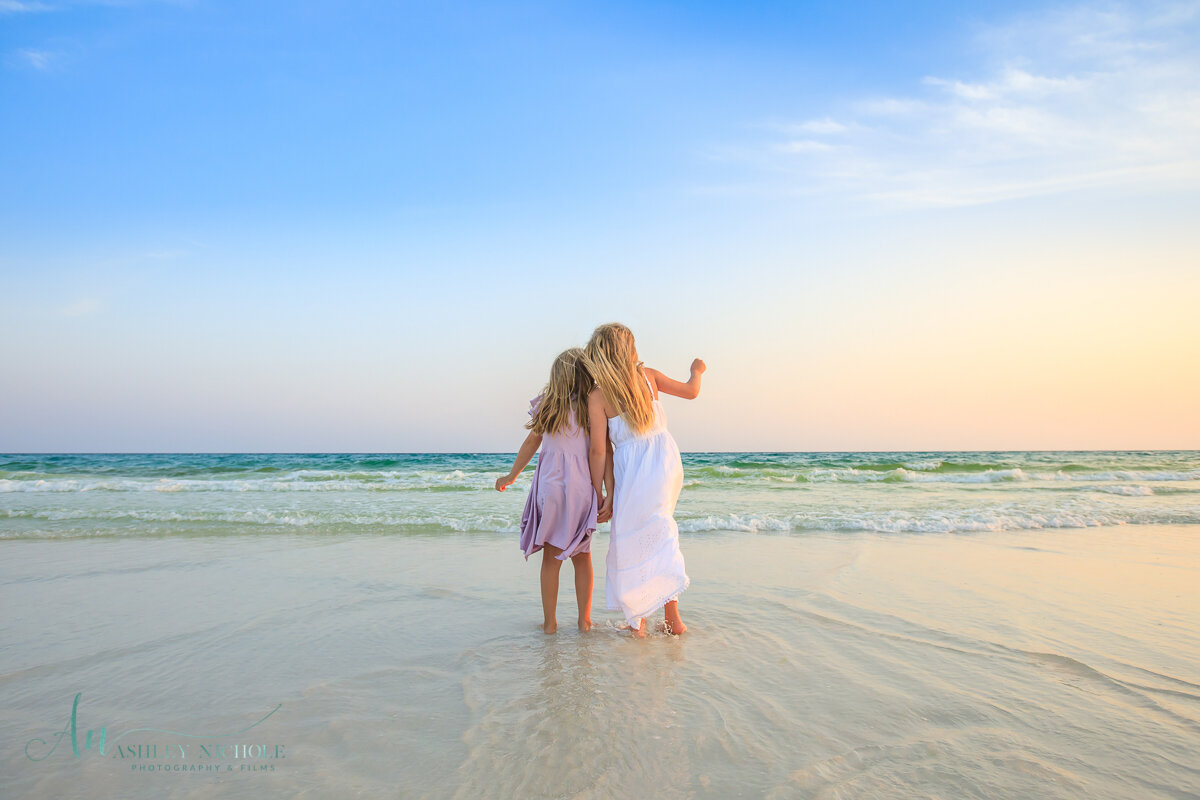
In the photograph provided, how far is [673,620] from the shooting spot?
4168mm

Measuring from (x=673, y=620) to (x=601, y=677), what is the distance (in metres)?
0.96

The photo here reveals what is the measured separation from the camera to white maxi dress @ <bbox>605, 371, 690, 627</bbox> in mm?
4113

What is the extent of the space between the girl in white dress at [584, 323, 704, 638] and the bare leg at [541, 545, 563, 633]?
338 mm

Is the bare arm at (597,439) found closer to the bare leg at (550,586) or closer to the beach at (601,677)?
the bare leg at (550,586)

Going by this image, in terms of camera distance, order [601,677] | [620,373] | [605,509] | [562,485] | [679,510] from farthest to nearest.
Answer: [679,510] → [605,509] → [562,485] → [620,373] → [601,677]

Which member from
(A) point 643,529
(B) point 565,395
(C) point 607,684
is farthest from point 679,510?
(C) point 607,684

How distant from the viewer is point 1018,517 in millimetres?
9305

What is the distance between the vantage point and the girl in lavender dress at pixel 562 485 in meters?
4.20

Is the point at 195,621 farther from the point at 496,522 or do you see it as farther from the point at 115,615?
the point at 496,522

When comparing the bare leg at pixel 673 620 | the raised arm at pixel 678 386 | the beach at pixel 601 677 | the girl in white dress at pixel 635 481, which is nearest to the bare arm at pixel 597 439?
the girl in white dress at pixel 635 481

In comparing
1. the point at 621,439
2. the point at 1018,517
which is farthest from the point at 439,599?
the point at 1018,517

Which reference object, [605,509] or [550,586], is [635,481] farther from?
[550,586]

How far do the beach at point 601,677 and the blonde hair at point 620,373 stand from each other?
4.53ft

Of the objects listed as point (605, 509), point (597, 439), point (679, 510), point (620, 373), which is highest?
point (620, 373)
